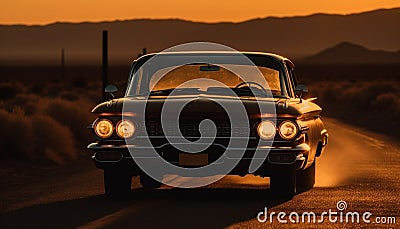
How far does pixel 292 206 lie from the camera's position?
1159 centimetres

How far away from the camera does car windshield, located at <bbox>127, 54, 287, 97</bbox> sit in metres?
13.4

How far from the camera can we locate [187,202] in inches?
471

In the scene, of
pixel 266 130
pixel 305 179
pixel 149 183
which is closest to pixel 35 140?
pixel 149 183

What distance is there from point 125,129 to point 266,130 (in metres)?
1.51

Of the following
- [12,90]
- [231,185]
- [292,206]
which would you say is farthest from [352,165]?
[12,90]

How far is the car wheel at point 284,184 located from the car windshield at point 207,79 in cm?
140

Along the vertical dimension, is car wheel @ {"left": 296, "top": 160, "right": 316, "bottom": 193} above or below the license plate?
below

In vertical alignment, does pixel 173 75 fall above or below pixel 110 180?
above

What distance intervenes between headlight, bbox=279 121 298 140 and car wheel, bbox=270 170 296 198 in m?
0.45

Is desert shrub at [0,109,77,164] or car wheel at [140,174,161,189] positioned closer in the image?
car wheel at [140,174,161,189]

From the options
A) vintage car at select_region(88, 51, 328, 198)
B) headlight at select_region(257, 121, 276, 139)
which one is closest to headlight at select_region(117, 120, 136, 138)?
vintage car at select_region(88, 51, 328, 198)

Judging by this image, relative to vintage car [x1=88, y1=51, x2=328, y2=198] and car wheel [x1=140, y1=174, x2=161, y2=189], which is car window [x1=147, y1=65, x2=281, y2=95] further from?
car wheel [x1=140, y1=174, x2=161, y2=189]

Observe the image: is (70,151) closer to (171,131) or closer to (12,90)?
(171,131)

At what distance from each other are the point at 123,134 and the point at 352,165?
706 cm
